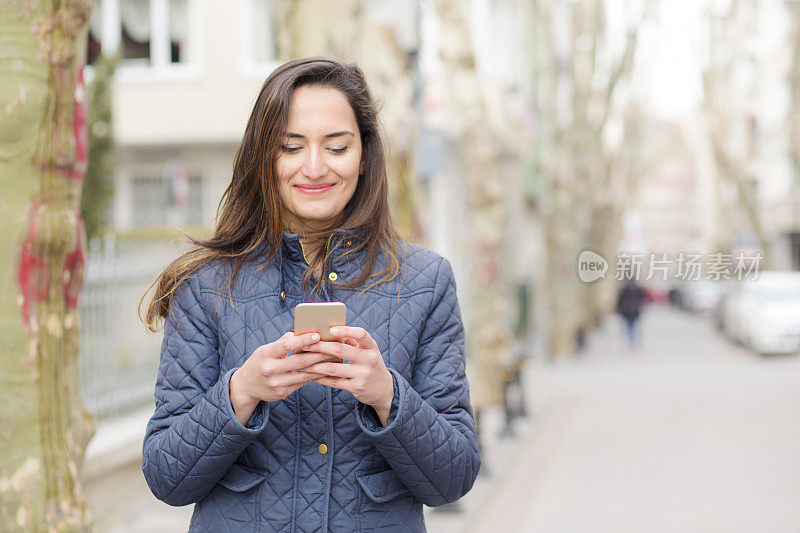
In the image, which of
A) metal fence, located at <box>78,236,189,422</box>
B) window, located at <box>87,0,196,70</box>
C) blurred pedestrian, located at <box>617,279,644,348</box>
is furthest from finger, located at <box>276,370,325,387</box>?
blurred pedestrian, located at <box>617,279,644,348</box>

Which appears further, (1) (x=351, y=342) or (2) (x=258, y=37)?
(2) (x=258, y=37)

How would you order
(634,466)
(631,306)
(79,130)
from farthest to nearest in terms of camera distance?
(631,306)
(634,466)
(79,130)

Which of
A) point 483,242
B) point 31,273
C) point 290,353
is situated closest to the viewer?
point 290,353

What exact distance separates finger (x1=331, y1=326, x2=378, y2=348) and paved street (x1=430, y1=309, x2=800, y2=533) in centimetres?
577

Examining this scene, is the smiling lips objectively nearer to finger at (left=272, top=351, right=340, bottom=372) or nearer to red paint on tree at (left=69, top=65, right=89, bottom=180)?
finger at (left=272, top=351, right=340, bottom=372)

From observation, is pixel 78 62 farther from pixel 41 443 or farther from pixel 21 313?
pixel 41 443

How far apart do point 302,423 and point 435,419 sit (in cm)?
28

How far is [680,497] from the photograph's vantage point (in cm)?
845

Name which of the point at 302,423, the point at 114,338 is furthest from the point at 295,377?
the point at 114,338

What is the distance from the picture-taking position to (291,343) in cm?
186

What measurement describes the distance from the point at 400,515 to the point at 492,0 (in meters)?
25.1

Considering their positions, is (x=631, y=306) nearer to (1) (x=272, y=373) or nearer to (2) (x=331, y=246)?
(2) (x=331, y=246)

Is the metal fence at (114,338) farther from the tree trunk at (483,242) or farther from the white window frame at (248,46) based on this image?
the white window frame at (248,46)

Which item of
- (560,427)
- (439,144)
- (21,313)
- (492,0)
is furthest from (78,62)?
(492,0)
